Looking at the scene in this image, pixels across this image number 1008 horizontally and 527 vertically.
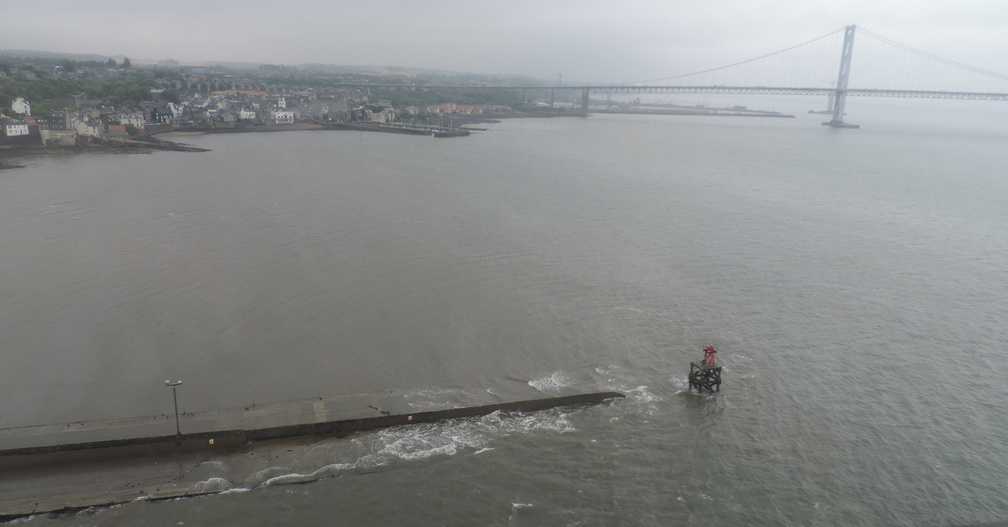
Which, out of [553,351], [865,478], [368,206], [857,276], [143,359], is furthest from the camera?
[368,206]

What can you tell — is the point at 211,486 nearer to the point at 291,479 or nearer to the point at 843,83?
the point at 291,479

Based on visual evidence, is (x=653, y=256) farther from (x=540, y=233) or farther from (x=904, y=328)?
(x=904, y=328)

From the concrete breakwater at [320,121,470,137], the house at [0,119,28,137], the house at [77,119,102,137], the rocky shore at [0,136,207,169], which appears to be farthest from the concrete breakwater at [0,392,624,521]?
the concrete breakwater at [320,121,470,137]

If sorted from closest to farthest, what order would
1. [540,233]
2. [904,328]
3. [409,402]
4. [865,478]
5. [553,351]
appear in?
[865,478]
[409,402]
[553,351]
[904,328]
[540,233]

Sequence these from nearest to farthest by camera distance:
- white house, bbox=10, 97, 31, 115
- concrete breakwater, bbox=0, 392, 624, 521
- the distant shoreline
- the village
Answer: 1. concrete breakwater, bbox=0, 392, 624, 521
2. the distant shoreline
3. the village
4. white house, bbox=10, 97, 31, 115

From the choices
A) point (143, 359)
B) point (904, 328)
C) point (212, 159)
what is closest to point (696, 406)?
point (904, 328)

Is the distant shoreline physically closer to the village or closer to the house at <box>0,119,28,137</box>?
the village

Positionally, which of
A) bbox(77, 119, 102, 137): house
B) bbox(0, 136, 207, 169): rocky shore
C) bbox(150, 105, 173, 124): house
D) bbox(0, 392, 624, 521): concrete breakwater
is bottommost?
bbox(0, 392, 624, 521): concrete breakwater
